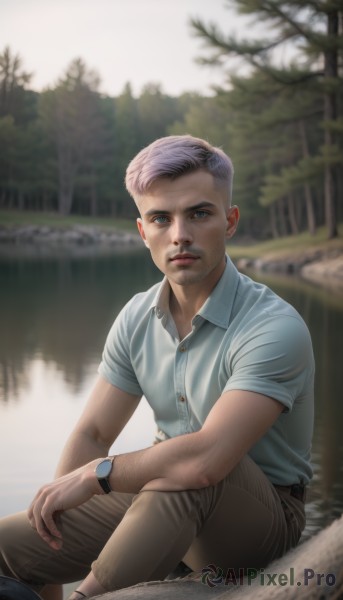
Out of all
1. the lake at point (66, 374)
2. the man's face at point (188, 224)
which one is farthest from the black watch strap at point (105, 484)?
the lake at point (66, 374)

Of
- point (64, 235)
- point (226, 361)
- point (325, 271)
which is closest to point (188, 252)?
point (226, 361)

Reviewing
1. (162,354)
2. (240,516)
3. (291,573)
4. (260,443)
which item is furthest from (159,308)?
(291,573)

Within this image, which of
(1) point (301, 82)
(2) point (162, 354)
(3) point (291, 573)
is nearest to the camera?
(3) point (291, 573)

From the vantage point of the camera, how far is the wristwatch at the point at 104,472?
1594mm

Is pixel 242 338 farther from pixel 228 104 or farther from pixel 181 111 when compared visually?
pixel 181 111

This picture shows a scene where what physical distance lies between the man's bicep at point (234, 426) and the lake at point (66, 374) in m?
1.29

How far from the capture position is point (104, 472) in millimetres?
1599

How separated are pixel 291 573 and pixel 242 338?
0.53 metres

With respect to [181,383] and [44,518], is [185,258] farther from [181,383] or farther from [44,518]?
[44,518]

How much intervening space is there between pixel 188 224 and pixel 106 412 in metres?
0.51

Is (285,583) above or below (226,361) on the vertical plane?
below

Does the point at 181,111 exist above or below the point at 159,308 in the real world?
above

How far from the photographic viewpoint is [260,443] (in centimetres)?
171

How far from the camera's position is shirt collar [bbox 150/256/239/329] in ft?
5.74
